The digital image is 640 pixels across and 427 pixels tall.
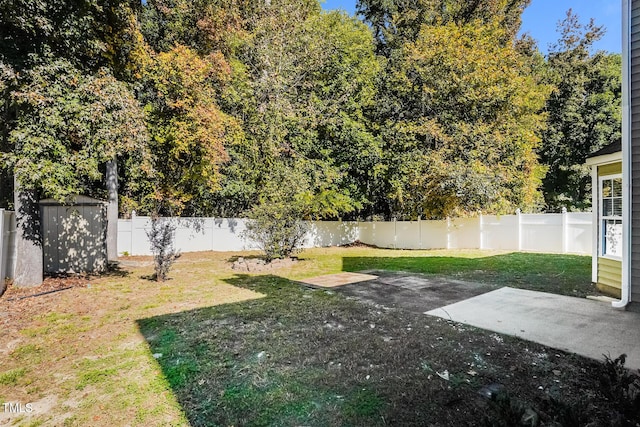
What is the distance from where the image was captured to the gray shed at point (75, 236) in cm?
746

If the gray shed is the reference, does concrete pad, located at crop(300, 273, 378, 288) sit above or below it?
below

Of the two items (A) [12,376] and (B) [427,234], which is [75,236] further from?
(B) [427,234]

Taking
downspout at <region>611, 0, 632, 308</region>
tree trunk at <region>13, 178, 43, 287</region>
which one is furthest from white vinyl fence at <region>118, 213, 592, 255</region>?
downspout at <region>611, 0, 632, 308</region>

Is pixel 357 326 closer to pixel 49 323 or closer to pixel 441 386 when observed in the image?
pixel 441 386

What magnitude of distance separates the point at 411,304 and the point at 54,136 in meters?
6.21

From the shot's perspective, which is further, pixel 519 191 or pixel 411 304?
pixel 519 191

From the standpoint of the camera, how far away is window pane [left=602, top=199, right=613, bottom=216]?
561cm

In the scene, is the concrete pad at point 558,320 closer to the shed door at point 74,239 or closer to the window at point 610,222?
the window at point 610,222

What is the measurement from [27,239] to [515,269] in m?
10.3

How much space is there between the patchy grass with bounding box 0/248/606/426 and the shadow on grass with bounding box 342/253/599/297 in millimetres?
3409

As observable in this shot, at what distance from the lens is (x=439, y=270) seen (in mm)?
8461

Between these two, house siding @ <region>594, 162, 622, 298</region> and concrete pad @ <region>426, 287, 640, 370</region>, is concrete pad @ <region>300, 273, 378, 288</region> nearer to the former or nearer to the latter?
concrete pad @ <region>426, 287, 640, 370</region>

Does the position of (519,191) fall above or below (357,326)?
above

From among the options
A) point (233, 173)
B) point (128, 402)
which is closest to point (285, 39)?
point (233, 173)
